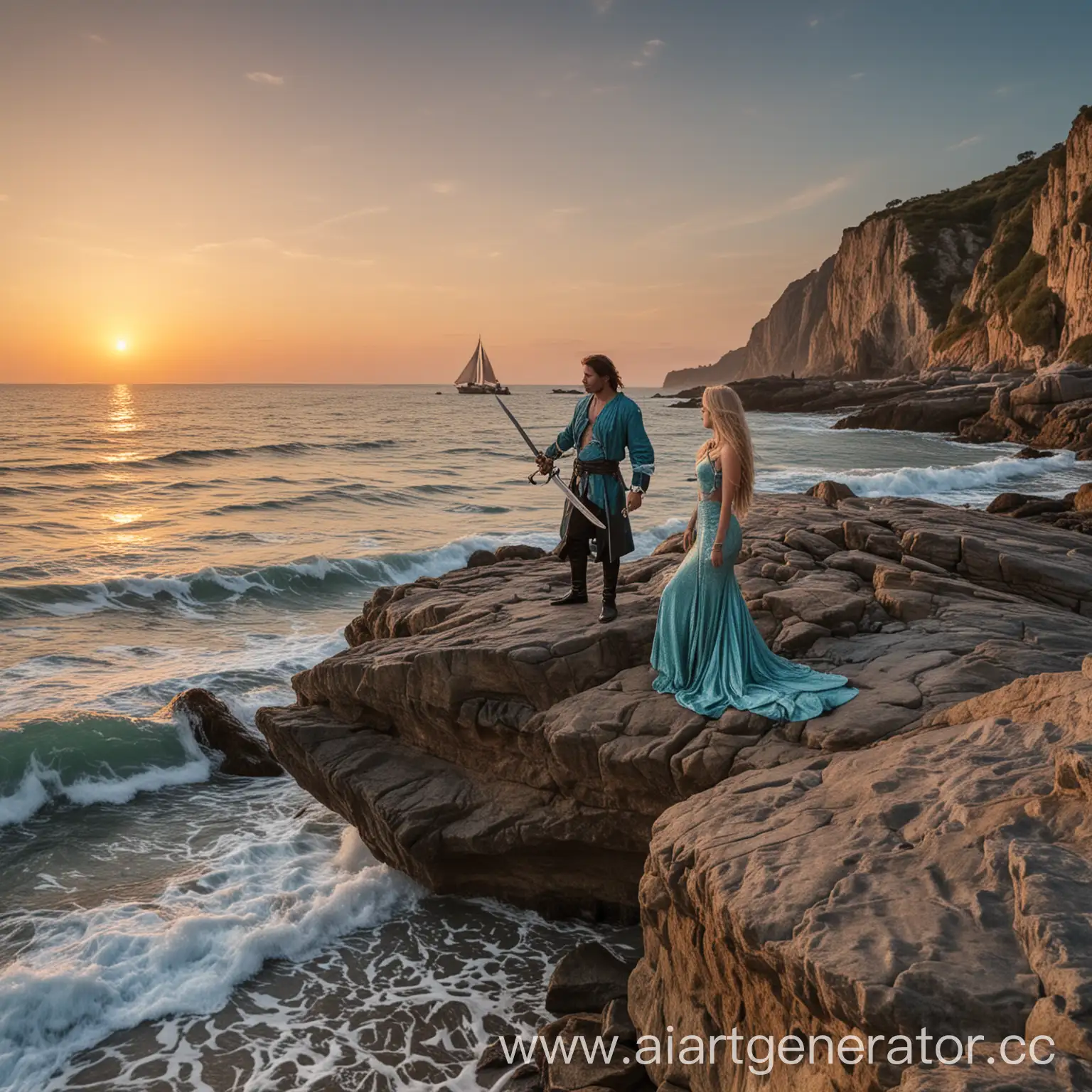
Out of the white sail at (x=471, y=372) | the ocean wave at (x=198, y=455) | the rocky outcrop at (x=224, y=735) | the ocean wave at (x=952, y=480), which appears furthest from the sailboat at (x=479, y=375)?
the ocean wave at (x=198, y=455)

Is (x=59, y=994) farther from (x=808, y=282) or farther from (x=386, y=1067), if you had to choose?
(x=808, y=282)

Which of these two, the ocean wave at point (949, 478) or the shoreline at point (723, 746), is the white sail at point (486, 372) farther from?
the ocean wave at point (949, 478)

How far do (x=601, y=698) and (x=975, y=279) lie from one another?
3277 inches

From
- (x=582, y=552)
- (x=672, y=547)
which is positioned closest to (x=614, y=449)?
(x=582, y=552)

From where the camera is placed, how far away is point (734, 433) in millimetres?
6242

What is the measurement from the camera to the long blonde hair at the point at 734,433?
6.21 m

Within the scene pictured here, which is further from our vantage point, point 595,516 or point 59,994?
point 595,516

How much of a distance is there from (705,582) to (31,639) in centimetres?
1356

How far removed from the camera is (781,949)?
3445 millimetres

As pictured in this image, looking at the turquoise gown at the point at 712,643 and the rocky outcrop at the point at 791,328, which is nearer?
the turquoise gown at the point at 712,643

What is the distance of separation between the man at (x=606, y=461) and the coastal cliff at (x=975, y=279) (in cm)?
5487

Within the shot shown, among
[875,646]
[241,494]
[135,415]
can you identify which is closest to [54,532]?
[241,494]

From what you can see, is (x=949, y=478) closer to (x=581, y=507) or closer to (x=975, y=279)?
(x=581, y=507)

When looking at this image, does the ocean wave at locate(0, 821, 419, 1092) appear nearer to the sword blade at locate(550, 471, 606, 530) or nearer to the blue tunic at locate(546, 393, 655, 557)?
the sword blade at locate(550, 471, 606, 530)
